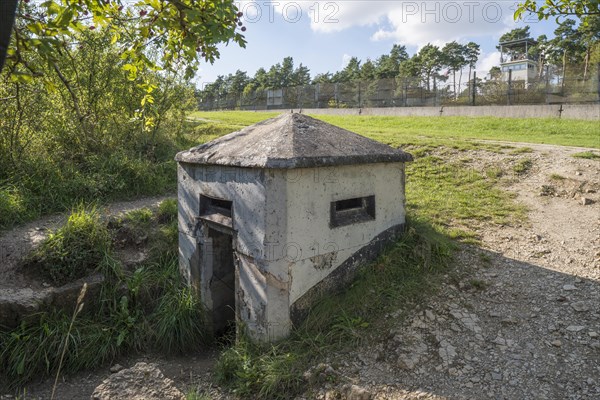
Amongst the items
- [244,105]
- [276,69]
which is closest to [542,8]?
[244,105]

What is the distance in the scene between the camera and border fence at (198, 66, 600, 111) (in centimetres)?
1611

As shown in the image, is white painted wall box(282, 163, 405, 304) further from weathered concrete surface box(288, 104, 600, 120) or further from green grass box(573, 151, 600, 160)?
weathered concrete surface box(288, 104, 600, 120)

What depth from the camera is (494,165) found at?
8500mm

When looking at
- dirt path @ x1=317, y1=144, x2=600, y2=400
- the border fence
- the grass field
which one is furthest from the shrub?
the border fence

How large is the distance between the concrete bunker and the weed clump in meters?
1.21

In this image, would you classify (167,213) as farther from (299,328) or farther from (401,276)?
(401,276)

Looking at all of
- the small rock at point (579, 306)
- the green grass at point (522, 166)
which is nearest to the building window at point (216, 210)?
the small rock at point (579, 306)

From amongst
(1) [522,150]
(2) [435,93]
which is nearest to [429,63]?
(2) [435,93]

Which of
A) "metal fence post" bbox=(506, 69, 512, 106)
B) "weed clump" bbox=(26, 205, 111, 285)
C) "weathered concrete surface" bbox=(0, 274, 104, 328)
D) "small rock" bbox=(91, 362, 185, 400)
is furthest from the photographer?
"metal fence post" bbox=(506, 69, 512, 106)

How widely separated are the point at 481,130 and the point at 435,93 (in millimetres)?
6981

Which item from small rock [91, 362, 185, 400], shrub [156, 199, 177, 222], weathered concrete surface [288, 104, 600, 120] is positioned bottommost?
small rock [91, 362, 185, 400]

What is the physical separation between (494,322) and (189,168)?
374 centimetres

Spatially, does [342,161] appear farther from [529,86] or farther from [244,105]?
[244,105]

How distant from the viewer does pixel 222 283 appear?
509 cm
